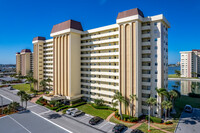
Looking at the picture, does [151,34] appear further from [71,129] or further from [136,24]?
[71,129]

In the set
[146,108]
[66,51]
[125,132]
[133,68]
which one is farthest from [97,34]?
[125,132]

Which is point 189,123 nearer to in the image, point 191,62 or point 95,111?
point 95,111

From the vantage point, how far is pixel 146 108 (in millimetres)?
39656

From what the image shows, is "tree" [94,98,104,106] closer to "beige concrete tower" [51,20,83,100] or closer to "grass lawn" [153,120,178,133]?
"beige concrete tower" [51,20,83,100]

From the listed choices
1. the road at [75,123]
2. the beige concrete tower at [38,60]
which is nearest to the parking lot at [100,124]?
the road at [75,123]

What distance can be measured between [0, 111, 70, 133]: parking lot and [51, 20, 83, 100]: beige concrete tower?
1543 cm

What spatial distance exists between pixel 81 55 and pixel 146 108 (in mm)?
34536

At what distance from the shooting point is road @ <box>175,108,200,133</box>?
104 feet

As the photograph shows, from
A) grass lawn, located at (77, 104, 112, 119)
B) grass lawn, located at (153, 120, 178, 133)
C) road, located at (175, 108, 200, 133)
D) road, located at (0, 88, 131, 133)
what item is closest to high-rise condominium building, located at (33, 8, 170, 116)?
grass lawn, located at (153, 120, 178, 133)

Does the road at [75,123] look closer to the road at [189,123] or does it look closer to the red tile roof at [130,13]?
the road at [189,123]

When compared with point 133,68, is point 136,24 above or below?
above

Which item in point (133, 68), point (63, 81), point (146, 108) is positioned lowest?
point (146, 108)

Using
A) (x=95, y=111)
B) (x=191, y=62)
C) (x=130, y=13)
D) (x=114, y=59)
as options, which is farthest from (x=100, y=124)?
(x=191, y=62)

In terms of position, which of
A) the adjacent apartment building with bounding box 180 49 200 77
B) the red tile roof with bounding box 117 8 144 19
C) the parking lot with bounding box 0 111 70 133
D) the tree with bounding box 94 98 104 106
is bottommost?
the parking lot with bounding box 0 111 70 133
